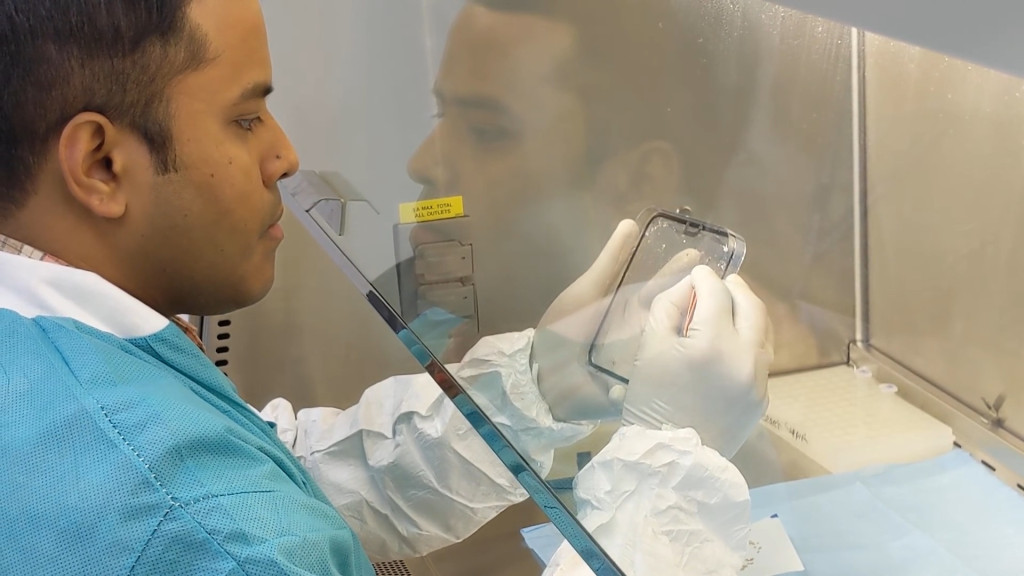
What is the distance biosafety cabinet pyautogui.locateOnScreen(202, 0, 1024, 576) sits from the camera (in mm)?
709

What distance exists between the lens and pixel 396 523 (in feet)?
3.45

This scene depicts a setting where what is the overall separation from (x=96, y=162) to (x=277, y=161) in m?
0.16

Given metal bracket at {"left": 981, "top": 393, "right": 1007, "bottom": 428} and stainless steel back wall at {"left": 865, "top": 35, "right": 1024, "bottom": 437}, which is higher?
stainless steel back wall at {"left": 865, "top": 35, "right": 1024, "bottom": 437}

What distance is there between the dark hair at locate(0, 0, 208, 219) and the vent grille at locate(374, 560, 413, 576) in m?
0.76

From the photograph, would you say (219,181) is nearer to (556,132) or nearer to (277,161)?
(277,161)

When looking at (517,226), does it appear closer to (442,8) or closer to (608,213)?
(608,213)

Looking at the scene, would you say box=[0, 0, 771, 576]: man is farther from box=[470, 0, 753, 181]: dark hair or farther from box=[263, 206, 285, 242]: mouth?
→ box=[470, 0, 753, 181]: dark hair

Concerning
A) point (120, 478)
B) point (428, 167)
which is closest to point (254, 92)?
point (120, 478)

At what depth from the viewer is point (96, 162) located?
618mm

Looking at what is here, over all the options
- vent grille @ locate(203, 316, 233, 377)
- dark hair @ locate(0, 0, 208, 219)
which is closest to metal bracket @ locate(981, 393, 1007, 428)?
dark hair @ locate(0, 0, 208, 219)

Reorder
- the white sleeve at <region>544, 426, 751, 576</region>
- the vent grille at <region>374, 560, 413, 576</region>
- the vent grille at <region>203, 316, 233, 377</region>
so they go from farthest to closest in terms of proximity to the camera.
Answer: the vent grille at <region>203, 316, 233, 377</region>, the vent grille at <region>374, 560, 413, 576</region>, the white sleeve at <region>544, 426, 751, 576</region>

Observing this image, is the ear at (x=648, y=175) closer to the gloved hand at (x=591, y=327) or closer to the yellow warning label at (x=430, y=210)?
the gloved hand at (x=591, y=327)

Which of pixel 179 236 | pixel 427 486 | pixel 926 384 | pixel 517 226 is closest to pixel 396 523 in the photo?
pixel 427 486

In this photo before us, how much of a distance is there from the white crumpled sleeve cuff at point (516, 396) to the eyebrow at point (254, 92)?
320 mm
